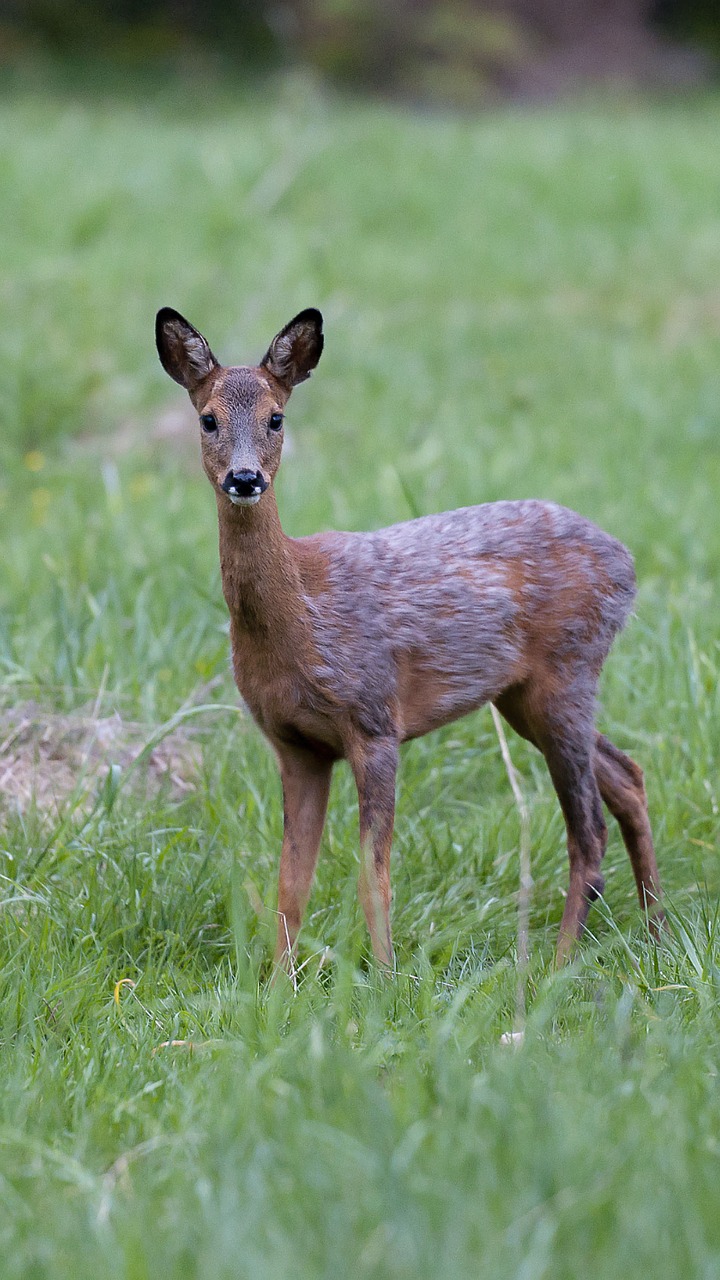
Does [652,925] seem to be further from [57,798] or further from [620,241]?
[620,241]

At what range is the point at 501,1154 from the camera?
8.87 feet

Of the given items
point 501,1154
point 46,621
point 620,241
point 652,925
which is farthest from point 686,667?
point 620,241

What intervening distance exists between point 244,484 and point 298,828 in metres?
1.00

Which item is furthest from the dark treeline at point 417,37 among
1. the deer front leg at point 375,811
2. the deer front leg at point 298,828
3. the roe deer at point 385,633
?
the deer front leg at point 375,811

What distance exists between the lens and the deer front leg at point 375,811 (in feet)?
12.8

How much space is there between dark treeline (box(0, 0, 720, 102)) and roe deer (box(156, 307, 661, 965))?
59.5ft

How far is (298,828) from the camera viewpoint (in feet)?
13.5

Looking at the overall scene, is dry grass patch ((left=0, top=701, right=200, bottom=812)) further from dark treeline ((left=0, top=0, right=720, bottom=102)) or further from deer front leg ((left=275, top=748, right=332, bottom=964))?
dark treeline ((left=0, top=0, right=720, bottom=102))

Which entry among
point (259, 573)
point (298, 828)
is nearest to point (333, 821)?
point (298, 828)

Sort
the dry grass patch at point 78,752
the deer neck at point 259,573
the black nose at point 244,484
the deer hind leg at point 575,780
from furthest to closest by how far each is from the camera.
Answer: the dry grass patch at point 78,752 < the deer hind leg at point 575,780 < the deer neck at point 259,573 < the black nose at point 244,484

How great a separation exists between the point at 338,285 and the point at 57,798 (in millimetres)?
6739

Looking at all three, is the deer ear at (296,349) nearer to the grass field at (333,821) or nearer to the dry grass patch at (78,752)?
the grass field at (333,821)

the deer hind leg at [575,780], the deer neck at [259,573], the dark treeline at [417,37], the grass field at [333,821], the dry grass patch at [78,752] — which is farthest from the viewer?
the dark treeline at [417,37]

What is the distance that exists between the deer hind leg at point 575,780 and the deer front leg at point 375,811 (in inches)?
21.2
